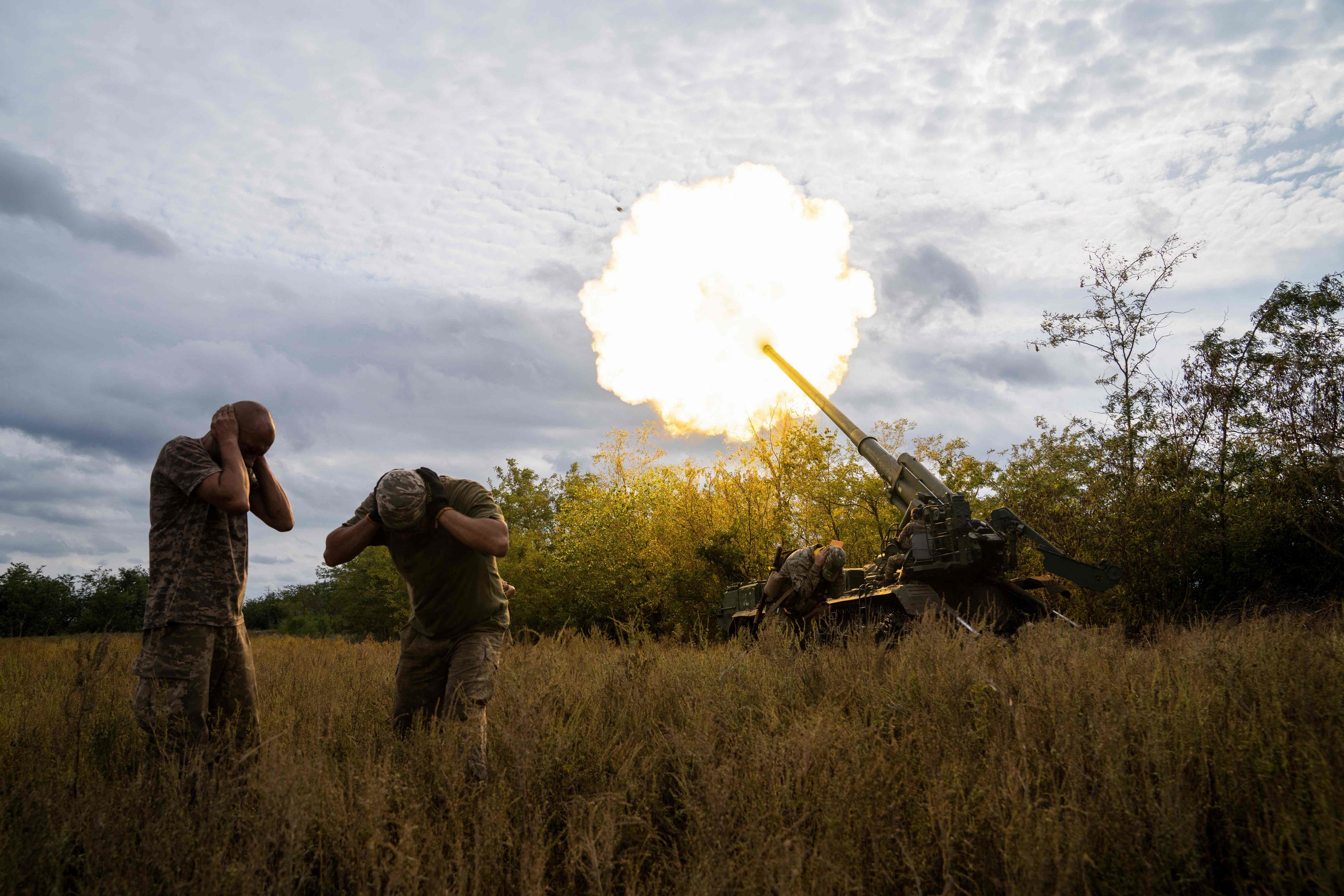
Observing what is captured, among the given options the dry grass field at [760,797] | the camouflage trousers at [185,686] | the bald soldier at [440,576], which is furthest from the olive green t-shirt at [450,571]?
the camouflage trousers at [185,686]

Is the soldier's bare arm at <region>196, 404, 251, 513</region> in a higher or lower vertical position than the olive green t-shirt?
higher

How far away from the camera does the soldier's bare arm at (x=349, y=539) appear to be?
4.32 m

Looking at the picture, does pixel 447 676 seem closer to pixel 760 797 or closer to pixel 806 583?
pixel 760 797

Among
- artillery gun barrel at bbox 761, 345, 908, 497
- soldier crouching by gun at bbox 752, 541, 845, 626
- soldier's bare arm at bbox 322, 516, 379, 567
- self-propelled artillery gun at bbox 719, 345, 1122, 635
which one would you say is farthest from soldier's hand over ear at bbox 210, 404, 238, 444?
artillery gun barrel at bbox 761, 345, 908, 497

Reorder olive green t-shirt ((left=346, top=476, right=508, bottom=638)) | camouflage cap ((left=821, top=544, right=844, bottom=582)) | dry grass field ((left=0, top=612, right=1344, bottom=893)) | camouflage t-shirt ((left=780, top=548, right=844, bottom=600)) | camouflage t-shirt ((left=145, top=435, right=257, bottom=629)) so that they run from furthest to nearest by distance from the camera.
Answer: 1. camouflage t-shirt ((left=780, top=548, right=844, bottom=600))
2. camouflage cap ((left=821, top=544, right=844, bottom=582))
3. olive green t-shirt ((left=346, top=476, right=508, bottom=638))
4. camouflage t-shirt ((left=145, top=435, right=257, bottom=629))
5. dry grass field ((left=0, top=612, right=1344, bottom=893))

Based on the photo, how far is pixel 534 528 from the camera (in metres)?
36.3

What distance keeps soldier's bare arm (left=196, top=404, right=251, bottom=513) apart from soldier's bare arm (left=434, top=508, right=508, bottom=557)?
0.99 metres


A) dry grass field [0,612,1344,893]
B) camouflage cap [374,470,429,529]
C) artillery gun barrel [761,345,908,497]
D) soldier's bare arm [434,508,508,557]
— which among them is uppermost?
artillery gun barrel [761,345,908,497]

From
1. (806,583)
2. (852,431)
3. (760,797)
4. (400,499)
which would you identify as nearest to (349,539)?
(400,499)

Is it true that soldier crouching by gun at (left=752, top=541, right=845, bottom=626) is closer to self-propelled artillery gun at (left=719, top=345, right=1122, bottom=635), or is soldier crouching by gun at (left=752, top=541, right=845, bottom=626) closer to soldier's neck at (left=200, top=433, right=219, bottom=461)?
self-propelled artillery gun at (left=719, top=345, right=1122, bottom=635)

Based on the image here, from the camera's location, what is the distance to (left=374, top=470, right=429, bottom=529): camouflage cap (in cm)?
409

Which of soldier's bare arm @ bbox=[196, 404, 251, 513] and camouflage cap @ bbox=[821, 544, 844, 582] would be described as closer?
soldier's bare arm @ bbox=[196, 404, 251, 513]

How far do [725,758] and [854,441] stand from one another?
377 inches

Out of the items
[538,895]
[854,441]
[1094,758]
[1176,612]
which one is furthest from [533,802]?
[1176,612]
